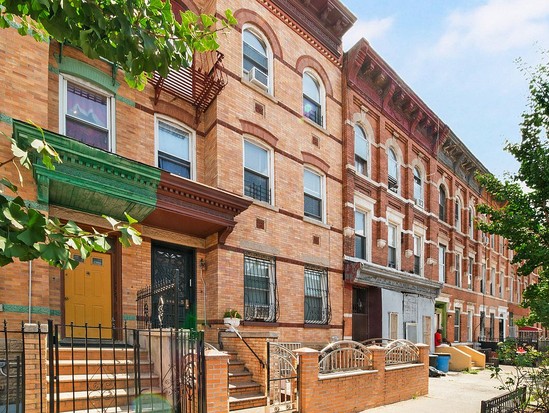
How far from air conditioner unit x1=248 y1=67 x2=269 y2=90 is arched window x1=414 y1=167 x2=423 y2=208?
36.4ft

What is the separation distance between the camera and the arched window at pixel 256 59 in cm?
1288

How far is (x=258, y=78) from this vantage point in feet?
43.4

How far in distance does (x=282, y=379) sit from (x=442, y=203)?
18951 mm

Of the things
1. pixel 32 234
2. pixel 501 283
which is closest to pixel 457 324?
pixel 501 283

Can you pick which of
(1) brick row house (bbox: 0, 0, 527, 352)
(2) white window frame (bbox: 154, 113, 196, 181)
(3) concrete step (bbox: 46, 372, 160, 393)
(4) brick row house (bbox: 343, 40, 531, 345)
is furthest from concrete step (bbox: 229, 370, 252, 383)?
(4) brick row house (bbox: 343, 40, 531, 345)

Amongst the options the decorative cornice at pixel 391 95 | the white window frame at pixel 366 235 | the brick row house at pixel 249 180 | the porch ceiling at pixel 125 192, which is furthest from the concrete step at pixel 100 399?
the decorative cornice at pixel 391 95

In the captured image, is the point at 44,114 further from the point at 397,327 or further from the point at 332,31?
the point at 397,327

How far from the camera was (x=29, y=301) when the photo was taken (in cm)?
761

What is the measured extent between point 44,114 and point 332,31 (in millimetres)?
11203

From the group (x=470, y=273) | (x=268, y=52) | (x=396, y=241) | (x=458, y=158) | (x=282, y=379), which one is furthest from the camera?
(x=470, y=273)

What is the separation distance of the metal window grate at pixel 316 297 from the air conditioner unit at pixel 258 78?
5793 millimetres

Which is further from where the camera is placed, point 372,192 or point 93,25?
point 372,192

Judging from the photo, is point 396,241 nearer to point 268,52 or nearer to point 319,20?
point 319,20

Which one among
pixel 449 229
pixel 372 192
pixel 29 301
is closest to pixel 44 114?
pixel 29 301
